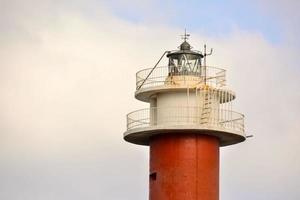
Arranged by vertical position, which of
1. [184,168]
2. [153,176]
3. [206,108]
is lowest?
[153,176]

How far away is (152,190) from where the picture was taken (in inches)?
1690

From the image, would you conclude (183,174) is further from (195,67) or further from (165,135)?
(195,67)

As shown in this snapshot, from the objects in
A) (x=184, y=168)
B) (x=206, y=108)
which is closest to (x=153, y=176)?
(x=184, y=168)

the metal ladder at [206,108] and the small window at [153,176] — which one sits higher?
the metal ladder at [206,108]

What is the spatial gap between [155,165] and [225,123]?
3166 mm

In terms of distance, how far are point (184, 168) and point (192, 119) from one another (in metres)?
1.90

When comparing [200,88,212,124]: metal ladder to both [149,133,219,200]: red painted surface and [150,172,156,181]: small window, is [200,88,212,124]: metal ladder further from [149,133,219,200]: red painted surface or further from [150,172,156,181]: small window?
[150,172,156,181]: small window

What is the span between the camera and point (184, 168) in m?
42.1

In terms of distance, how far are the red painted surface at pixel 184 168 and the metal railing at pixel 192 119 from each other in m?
0.57

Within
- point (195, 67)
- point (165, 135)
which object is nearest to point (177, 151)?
point (165, 135)

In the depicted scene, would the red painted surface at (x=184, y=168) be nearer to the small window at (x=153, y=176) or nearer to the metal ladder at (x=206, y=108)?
the small window at (x=153, y=176)

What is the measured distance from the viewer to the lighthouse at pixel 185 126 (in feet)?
138

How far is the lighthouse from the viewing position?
42.1 meters

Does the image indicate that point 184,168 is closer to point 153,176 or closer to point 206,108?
point 153,176
